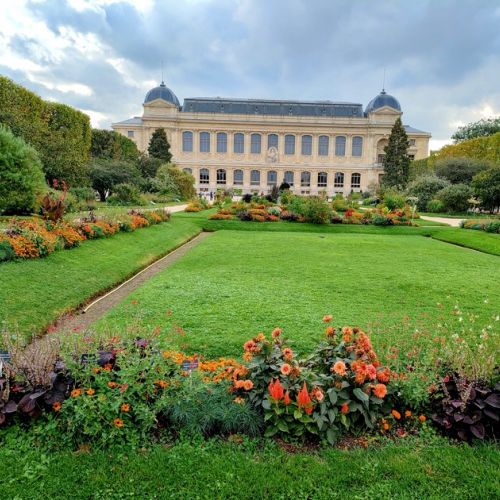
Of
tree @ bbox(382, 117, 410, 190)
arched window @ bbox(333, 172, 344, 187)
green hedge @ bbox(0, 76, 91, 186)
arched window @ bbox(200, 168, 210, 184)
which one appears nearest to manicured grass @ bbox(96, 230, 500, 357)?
green hedge @ bbox(0, 76, 91, 186)

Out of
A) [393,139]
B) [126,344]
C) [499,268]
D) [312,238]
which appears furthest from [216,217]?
[393,139]

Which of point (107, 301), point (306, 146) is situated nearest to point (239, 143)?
point (306, 146)

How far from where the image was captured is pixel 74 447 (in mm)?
2869

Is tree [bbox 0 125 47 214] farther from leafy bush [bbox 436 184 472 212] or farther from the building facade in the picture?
the building facade

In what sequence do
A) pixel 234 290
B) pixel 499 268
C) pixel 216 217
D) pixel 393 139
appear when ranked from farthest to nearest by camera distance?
1. pixel 393 139
2. pixel 216 217
3. pixel 499 268
4. pixel 234 290

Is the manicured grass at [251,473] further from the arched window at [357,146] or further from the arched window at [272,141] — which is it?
the arched window at [357,146]

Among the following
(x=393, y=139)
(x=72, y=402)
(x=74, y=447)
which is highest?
(x=393, y=139)

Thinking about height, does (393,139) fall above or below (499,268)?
above

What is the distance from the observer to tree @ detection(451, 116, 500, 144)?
66.4m

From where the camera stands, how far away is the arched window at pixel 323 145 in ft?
211

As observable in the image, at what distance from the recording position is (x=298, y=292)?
6895mm

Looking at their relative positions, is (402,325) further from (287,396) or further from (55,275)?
(55,275)

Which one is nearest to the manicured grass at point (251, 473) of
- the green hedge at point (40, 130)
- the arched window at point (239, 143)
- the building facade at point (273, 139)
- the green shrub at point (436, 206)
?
the green hedge at point (40, 130)

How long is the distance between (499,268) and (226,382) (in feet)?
28.2
